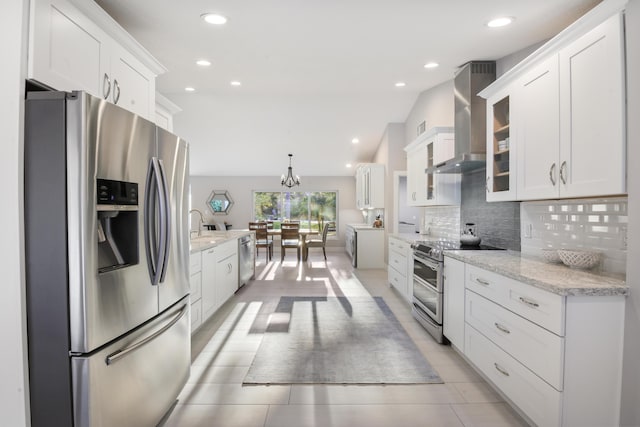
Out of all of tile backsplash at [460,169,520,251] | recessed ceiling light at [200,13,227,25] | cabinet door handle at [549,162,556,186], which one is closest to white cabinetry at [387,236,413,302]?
tile backsplash at [460,169,520,251]

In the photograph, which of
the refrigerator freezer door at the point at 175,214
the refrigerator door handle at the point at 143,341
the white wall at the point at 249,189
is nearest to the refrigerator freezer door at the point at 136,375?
the refrigerator door handle at the point at 143,341

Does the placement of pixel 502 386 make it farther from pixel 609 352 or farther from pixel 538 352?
pixel 609 352

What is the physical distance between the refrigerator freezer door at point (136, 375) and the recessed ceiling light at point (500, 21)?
9.69ft

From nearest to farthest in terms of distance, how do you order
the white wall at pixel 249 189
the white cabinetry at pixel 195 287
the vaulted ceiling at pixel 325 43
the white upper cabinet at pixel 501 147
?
1. the vaulted ceiling at pixel 325 43
2. the white upper cabinet at pixel 501 147
3. the white cabinetry at pixel 195 287
4. the white wall at pixel 249 189

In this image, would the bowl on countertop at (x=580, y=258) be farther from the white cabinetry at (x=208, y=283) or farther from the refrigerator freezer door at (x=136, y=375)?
the white cabinetry at (x=208, y=283)

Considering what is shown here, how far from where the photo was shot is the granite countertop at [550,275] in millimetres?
1504

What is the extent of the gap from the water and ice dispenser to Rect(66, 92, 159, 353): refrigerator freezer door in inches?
1.4

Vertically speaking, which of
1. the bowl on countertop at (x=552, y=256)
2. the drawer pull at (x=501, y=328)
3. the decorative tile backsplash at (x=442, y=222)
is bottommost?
the drawer pull at (x=501, y=328)

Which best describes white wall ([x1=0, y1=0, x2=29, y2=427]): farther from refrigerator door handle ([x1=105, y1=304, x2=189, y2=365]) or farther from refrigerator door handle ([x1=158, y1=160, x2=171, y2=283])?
refrigerator door handle ([x1=158, y1=160, x2=171, y2=283])

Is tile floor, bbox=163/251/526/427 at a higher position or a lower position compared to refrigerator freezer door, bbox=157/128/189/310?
lower

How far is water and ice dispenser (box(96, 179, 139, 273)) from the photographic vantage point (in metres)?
1.40

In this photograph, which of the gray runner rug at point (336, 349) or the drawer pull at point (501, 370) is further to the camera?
the gray runner rug at point (336, 349)

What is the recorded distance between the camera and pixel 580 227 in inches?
84.0

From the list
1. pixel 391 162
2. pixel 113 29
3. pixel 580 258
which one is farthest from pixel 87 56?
pixel 391 162
